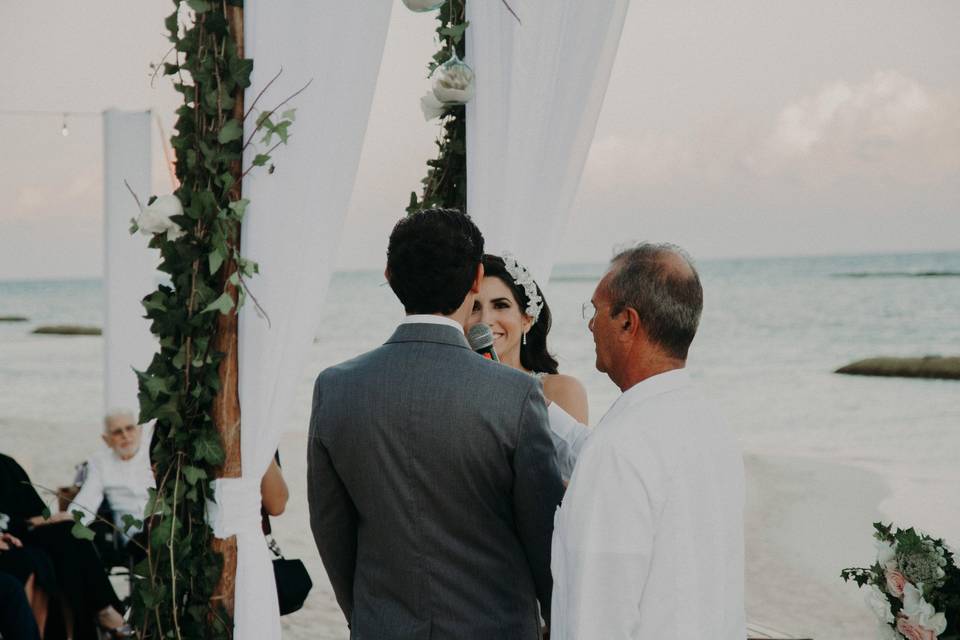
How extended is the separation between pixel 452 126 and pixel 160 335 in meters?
1.32

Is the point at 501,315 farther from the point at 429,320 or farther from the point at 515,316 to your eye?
the point at 429,320

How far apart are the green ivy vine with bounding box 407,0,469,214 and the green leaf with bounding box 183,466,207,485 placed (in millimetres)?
1186

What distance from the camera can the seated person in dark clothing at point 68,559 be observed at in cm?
395

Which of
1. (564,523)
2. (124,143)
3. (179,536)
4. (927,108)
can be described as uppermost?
(927,108)

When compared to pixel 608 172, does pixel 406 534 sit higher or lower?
lower

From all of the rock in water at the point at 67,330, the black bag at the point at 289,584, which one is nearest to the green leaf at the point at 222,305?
the black bag at the point at 289,584

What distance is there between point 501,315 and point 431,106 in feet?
2.96

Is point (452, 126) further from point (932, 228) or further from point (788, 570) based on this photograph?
point (932, 228)

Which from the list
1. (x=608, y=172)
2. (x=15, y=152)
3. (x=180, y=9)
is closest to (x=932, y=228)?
(x=608, y=172)

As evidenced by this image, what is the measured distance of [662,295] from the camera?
148 cm

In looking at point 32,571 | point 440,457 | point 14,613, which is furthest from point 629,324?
point 32,571

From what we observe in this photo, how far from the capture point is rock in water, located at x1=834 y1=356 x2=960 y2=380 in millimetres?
21109

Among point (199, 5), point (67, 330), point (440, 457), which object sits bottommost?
point (67, 330)

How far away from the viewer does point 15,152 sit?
71.5 ft
